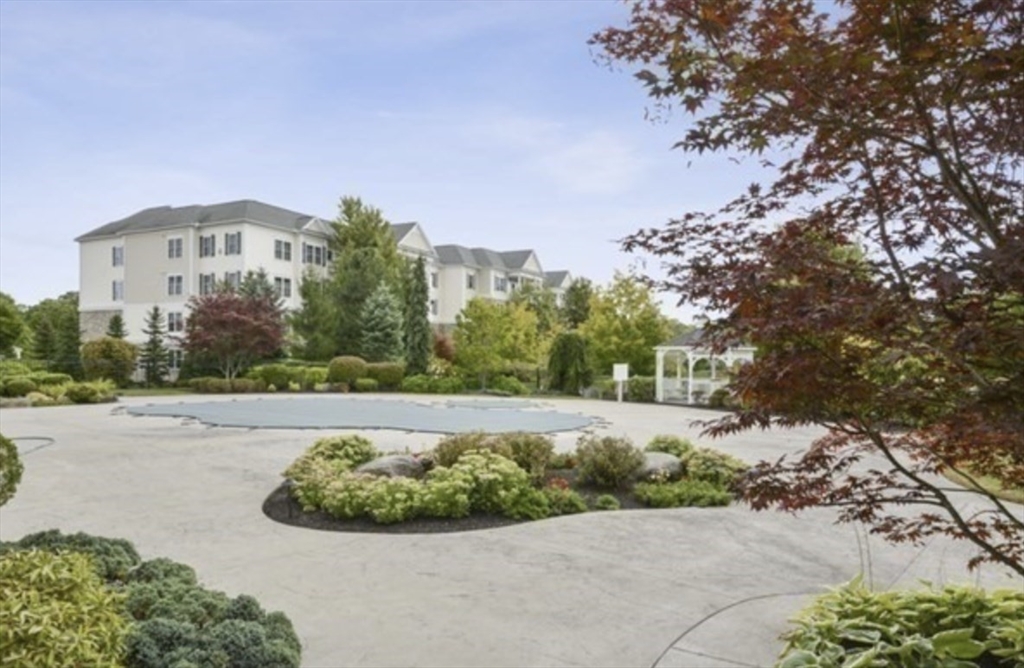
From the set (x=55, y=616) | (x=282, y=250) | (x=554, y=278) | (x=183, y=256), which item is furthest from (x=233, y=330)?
(x=554, y=278)

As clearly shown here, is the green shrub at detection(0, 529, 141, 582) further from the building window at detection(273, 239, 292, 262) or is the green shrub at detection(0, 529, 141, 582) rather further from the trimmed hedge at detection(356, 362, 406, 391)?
the building window at detection(273, 239, 292, 262)

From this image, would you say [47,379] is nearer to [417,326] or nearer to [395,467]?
[417,326]

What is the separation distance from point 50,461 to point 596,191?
960cm

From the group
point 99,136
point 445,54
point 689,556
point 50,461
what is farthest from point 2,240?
point 689,556

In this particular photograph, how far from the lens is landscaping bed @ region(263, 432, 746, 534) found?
6590 millimetres

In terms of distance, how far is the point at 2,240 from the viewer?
1110 inches

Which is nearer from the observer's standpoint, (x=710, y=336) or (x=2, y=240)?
(x=710, y=336)

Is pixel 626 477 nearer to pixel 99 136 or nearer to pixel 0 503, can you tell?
pixel 0 503

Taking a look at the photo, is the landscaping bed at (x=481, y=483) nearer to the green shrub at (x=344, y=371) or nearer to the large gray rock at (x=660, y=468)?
the large gray rock at (x=660, y=468)

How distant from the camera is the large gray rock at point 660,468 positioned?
8227mm

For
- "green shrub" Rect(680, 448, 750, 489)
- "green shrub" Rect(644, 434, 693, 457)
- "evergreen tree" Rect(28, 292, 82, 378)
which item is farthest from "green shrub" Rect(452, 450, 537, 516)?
"evergreen tree" Rect(28, 292, 82, 378)

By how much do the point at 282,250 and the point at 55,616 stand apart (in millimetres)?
36186

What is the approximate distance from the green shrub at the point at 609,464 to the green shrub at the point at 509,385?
825 inches

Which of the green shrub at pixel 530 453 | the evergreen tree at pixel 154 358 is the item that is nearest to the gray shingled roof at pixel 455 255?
the evergreen tree at pixel 154 358
